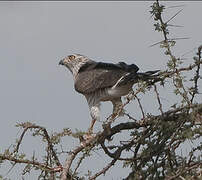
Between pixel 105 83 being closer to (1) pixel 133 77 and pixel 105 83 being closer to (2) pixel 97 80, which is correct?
(2) pixel 97 80

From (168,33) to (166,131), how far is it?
2.62 ft

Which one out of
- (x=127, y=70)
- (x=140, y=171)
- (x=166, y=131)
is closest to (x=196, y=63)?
(x=166, y=131)

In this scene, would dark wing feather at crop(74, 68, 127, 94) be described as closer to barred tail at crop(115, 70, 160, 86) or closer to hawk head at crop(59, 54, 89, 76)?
barred tail at crop(115, 70, 160, 86)

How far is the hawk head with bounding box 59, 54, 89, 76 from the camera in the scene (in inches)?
375

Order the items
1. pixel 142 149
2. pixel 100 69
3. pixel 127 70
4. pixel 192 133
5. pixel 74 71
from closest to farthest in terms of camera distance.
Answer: pixel 192 133, pixel 142 149, pixel 127 70, pixel 100 69, pixel 74 71

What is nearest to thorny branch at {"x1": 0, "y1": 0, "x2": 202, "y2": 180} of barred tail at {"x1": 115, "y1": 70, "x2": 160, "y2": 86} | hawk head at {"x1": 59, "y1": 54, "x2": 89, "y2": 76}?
barred tail at {"x1": 115, "y1": 70, "x2": 160, "y2": 86}

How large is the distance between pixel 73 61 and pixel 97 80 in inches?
88.1

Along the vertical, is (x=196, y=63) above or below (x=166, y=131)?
above

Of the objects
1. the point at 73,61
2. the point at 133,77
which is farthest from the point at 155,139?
the point at 73,61

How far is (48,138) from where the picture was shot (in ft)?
17.2

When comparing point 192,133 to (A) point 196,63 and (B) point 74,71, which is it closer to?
(A) point 196,63

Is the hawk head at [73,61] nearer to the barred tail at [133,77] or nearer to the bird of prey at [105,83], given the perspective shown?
the bird of prey at [105,83]

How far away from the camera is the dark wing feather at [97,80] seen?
732cm

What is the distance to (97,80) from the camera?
752 cm
